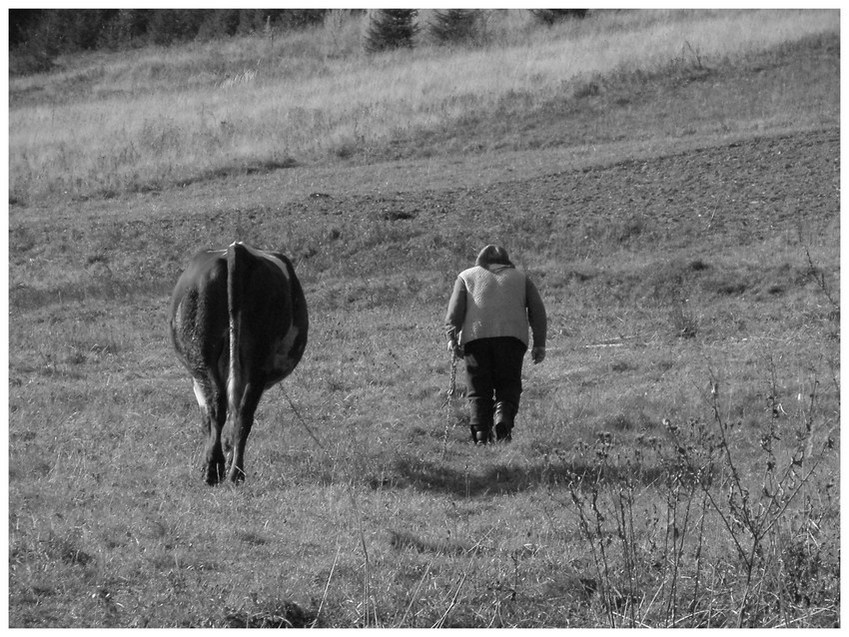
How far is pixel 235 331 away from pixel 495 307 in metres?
2.32

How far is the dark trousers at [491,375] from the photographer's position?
33.3 ft

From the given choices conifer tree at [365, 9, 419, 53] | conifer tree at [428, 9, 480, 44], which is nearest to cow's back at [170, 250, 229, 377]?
conifer tree at [428, 9, 480, 44]

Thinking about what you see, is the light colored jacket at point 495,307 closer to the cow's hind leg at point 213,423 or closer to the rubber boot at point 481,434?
the rubber boot at point 481,434

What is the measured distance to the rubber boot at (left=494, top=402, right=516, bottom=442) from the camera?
33.0 ft

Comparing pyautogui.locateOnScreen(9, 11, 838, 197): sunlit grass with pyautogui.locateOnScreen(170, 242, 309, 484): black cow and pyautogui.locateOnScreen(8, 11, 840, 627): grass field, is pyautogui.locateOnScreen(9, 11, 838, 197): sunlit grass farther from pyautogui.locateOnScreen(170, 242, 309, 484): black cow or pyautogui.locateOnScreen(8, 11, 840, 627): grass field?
pyautogui.locateOnScreen(170, 242, 309, 484): black cow

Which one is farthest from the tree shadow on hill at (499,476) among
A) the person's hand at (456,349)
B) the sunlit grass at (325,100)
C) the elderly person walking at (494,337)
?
the sunlit grass at (325,100)

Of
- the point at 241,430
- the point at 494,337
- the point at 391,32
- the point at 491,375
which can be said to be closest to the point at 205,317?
the point at 241,430

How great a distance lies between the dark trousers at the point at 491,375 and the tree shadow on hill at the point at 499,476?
2.87 ft

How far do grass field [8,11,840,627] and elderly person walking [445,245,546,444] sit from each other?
1.34ft

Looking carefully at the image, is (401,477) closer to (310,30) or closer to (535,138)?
(535,138)

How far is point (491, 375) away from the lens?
33.9ft

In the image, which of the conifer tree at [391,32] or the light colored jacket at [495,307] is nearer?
the light colored jacket at [495,307]

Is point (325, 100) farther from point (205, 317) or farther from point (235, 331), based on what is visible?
point (235, 331)

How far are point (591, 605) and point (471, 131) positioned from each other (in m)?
25.2
